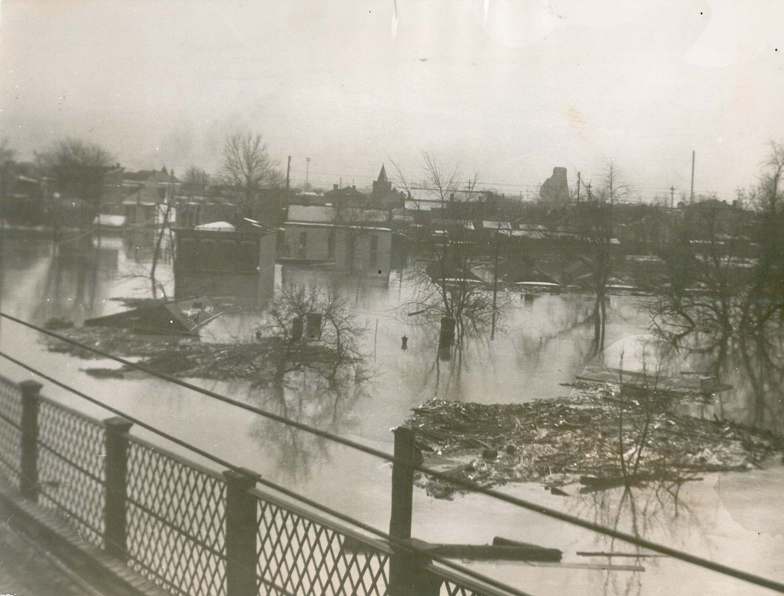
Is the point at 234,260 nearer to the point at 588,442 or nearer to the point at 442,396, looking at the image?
the point at 442,396

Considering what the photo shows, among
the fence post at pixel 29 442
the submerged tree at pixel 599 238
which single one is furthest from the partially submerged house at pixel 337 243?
the fence post at pixel 29 442

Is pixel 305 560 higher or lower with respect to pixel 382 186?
lower

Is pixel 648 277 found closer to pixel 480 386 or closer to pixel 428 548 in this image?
pixel 480 386

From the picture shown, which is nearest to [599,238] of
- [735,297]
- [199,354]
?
[735,297]

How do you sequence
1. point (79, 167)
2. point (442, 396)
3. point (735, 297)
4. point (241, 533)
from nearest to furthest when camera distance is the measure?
point (241, 533)
point (735, 297)
point (442, 396)
point (79, 167)

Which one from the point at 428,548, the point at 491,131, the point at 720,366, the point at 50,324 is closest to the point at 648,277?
the point at 720,366
